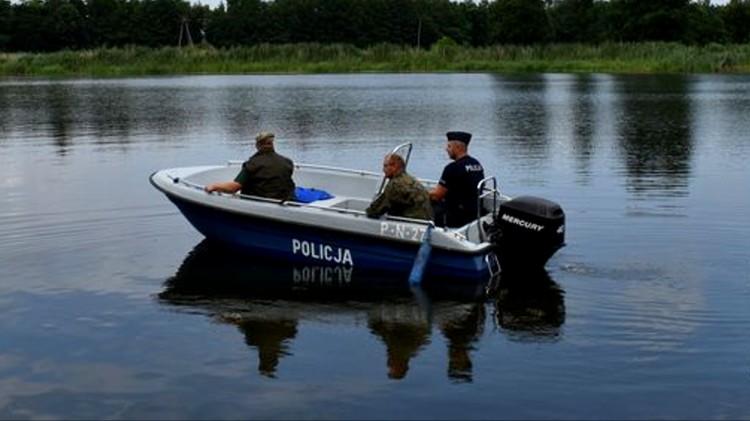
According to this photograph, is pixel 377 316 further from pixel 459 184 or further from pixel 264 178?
pixel 264 178

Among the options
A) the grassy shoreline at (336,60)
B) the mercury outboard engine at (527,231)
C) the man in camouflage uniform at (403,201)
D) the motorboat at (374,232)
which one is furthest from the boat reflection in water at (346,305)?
the grassy shoreline at (336,60)

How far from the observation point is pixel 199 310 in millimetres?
10016

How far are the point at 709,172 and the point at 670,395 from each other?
12.1 m

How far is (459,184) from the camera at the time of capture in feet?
37.1

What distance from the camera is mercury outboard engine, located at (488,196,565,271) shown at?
34.6 ft

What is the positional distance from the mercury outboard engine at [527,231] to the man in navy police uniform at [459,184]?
53 cm

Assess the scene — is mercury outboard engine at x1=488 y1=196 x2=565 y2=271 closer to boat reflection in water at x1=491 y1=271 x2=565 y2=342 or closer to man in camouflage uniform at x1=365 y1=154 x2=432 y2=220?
boat reflection in water at x1=491 y1=271 x2=565 y2=342

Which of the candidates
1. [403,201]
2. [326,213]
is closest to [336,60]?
[326,213]

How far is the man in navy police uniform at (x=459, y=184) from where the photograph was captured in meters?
11.2

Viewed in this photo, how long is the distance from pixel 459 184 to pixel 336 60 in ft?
199

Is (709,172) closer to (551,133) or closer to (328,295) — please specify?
(551,133)

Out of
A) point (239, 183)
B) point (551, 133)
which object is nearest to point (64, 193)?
point (239, 183)

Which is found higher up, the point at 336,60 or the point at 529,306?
the point at 336,60

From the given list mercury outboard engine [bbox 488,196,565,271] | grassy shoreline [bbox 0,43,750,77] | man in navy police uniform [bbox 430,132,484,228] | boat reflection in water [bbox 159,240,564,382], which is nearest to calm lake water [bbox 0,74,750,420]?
boat reflection in water [bbox 159,240,564,382]
